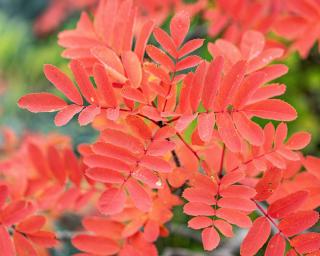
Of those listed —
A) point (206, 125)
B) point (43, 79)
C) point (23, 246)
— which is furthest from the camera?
point (43, 79)

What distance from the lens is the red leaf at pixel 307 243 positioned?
0.67 m

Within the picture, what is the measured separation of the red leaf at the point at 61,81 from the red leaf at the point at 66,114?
0.01 m

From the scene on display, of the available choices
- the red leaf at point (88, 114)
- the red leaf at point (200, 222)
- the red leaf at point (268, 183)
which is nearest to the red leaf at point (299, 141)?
the red leaf at point (268, 183)

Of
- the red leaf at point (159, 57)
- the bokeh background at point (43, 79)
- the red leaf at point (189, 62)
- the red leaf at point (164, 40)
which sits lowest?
the bokeh background at point (43, 79)

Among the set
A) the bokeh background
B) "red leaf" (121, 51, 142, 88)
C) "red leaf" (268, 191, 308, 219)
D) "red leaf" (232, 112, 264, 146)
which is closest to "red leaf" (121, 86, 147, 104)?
"red leaf" (121, 51, 142, 88)

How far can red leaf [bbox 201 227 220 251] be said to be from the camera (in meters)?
0.66

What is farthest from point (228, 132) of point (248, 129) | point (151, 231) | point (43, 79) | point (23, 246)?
point (43, 79)

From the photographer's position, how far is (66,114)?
2.22 ft

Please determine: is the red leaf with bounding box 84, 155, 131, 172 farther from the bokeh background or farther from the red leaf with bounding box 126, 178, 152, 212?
the bokeh background

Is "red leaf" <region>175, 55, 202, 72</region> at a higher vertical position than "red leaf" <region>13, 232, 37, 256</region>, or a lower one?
higher

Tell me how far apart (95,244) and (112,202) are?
0.63ft

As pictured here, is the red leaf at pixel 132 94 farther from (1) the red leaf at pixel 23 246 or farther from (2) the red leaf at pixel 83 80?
(1) the red leaf at pixel 23 246

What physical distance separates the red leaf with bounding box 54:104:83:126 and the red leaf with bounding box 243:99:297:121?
0.71 feet

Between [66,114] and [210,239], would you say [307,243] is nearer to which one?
[210,239]
